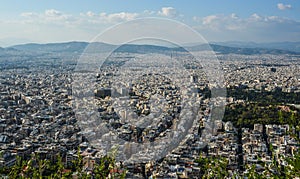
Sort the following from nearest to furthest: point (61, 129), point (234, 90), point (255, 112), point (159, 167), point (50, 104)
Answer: point (159, 167) → point (61, 129) → point (255, 112) → point (50, 104) → point (234, 90)

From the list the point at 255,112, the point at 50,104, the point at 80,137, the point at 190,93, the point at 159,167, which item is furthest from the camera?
the point at 190,93

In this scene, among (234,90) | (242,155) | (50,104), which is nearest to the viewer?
(242,155)

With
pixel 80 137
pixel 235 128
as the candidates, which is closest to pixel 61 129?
pixel 80 137

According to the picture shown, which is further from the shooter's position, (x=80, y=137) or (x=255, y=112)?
(x=255, y=112)

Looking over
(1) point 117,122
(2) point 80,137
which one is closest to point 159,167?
(2) point 80,137

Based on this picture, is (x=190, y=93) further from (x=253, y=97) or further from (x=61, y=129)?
(x=61, y=129)

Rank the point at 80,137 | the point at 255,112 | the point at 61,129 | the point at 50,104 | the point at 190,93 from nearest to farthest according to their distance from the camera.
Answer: the point at 80,137 < the point at 61,129 < the point at 255,112 < the point at 50,104 < the point at 190,93

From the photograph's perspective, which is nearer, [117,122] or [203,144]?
[203,144]

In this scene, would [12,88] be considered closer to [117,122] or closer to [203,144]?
[117,122]
